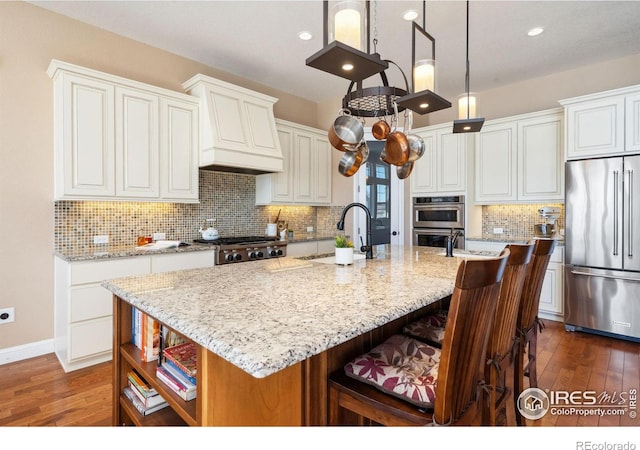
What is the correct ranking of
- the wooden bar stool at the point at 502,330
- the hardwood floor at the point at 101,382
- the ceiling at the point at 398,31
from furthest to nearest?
the ceiling at the point at 398,31
the hardwood floor at the point at 101,382
the wooden bar stool at the point at 502,330

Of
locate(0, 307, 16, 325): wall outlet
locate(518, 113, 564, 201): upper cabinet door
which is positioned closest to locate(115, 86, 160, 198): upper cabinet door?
locate(0, 307, 16, 325): wall outlet

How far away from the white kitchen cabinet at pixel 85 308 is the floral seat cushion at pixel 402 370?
228cm

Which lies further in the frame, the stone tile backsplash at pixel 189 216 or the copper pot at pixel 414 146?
the stone tile backsplash at pixel 189 216

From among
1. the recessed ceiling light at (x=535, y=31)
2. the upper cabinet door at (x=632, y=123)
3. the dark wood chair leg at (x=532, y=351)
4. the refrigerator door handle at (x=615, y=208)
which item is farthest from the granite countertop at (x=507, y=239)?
the dark wood chair leg at (x=532, y=351)

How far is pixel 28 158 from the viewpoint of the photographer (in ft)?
9.27

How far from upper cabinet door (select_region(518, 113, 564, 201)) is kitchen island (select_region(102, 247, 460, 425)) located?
2937 millimetres

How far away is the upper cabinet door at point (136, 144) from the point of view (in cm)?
300

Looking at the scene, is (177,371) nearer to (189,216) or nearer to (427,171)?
(189,216)

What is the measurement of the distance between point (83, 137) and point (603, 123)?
4.68 m

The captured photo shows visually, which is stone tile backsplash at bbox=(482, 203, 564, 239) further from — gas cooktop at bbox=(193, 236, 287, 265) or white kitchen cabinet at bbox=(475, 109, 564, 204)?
gas cooktop at bbox=(193, 236, 287, 265)

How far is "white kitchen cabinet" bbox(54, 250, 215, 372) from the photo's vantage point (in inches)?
101

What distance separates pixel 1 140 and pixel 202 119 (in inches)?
62.5

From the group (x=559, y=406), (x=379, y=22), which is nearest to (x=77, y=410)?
(x=559, y=406)

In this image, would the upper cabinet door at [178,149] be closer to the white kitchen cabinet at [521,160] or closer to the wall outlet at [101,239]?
the wall outlet at [101,239]
